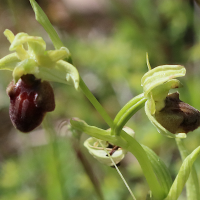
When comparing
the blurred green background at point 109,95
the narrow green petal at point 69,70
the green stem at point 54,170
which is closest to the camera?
the narrow green petal at point 69,70

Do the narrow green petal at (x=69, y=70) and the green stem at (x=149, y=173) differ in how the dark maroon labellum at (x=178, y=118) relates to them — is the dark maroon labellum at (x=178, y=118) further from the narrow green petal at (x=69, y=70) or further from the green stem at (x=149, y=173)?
the narrow green petal at (x=69, y=70)

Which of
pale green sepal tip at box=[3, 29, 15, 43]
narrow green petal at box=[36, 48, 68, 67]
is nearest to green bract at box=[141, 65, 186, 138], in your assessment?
narrow green petal at box=[36, 48, 68, 67]

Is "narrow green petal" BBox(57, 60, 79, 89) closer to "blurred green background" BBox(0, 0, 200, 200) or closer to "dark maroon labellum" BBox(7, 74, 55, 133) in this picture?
"dark maroon labellum" BBox(7, 74, 55, 133)

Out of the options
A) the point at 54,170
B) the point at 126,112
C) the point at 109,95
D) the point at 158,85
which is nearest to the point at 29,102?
the point at 126,112

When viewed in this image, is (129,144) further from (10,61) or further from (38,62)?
(10,61)

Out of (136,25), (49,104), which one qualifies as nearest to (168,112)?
(49,104)

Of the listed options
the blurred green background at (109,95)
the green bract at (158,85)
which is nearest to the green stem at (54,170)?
the blurred green background at (109,95)

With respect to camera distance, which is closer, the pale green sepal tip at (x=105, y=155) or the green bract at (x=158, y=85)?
the green bract at (x=158, y=85)
